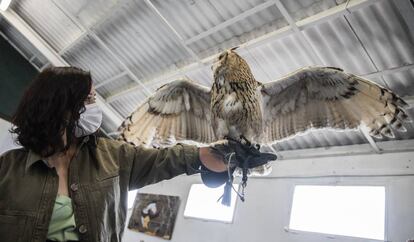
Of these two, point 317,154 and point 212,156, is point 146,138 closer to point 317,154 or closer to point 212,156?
point 212,156

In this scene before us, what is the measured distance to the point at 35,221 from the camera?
93 centimetres

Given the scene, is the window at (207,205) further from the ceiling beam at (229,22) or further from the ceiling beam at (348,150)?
the ceiling beam at (229,22)

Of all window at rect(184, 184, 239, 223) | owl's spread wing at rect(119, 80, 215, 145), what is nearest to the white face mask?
owl's spread wing at rect(119, 80, 215, 145)

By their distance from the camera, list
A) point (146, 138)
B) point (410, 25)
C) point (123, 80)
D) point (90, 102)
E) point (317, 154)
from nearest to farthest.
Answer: point (90, 102)
point (410, 25)
point (146, 138)
point (317, 154)
point (123, 80)

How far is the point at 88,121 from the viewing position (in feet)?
4.16

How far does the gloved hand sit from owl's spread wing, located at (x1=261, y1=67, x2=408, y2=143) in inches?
57.7

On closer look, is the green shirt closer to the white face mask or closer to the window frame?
the white face mask

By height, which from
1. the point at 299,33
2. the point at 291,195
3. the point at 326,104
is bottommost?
the point at 291,195

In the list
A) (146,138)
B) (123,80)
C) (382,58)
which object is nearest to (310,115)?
(382,58)

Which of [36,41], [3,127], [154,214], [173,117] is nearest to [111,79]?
[36,41]

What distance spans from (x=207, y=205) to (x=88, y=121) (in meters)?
4.58

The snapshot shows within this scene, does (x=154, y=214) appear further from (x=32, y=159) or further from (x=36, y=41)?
(x=32, y=159)

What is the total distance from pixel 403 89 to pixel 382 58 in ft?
1.46

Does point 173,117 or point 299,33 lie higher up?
point 299,33
